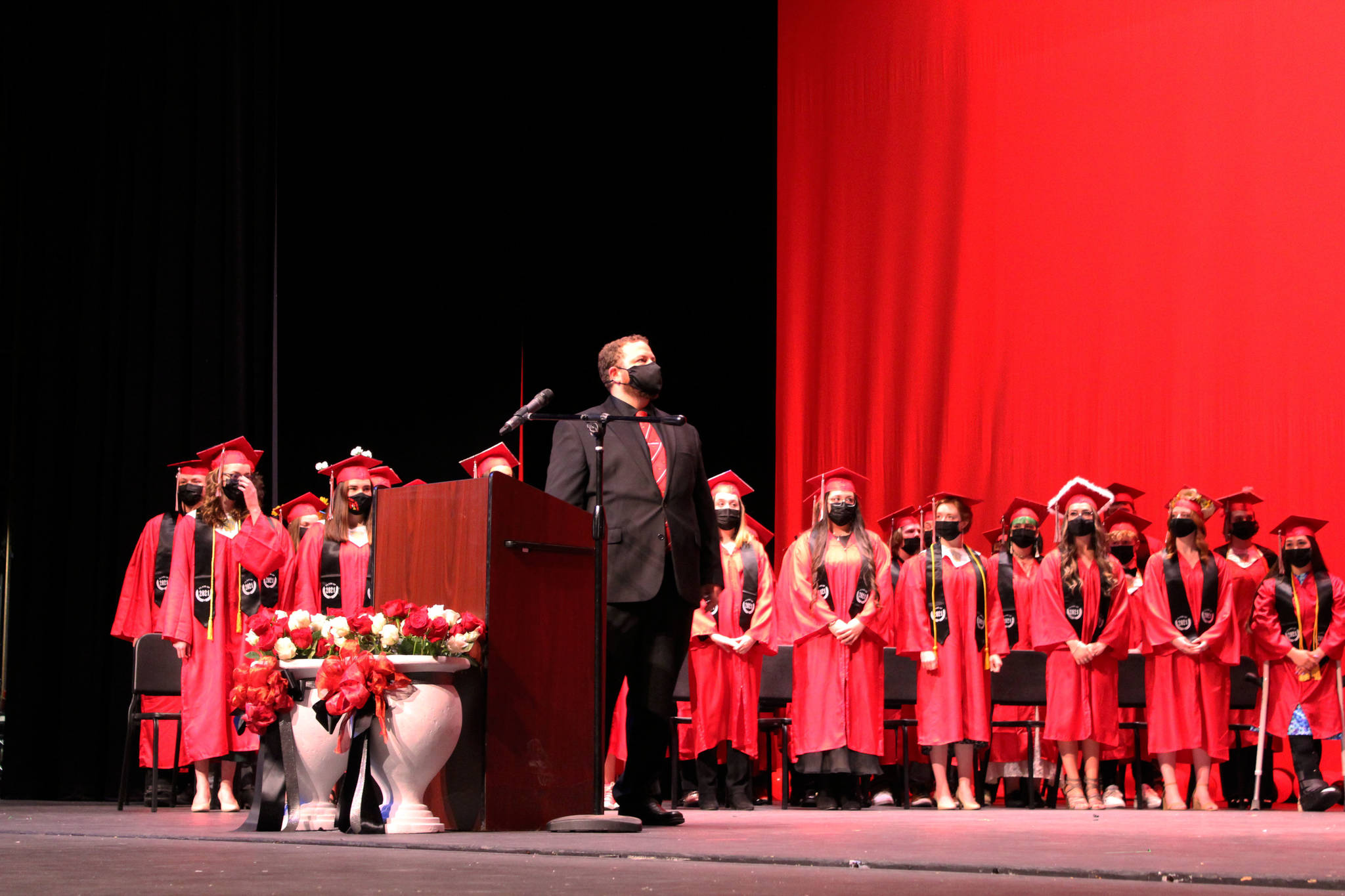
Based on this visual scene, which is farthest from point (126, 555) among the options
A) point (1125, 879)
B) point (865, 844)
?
point (1125, 879)

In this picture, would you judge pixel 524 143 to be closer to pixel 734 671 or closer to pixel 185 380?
pixel 185 380

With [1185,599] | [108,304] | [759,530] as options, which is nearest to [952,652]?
[1185,599]

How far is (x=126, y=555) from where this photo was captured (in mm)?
8281

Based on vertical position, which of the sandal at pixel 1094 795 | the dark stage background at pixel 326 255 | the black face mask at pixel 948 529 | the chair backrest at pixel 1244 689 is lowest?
the sandal at pixel 1094 795

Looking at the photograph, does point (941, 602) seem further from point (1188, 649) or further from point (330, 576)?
point (330, 576)

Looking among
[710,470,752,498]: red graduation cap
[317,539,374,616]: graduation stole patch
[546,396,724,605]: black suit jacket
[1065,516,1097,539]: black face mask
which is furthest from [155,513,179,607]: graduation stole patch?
[1065,516,1097,539]: black face mask

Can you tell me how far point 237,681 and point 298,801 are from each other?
40 centimetres

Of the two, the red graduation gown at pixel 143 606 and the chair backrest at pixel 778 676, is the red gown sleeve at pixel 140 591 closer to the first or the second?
the red graduation gown at pixel 143 606

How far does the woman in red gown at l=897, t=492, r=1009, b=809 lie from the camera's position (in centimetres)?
723

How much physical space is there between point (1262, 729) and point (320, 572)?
4340mm

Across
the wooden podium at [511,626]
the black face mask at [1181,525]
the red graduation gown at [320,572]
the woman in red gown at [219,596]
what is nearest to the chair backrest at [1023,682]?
the black face mask at [1181,525]

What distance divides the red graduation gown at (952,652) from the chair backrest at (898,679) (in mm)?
283

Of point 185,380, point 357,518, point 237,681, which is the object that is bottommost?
point 237,681

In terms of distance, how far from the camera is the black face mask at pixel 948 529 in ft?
25.0
